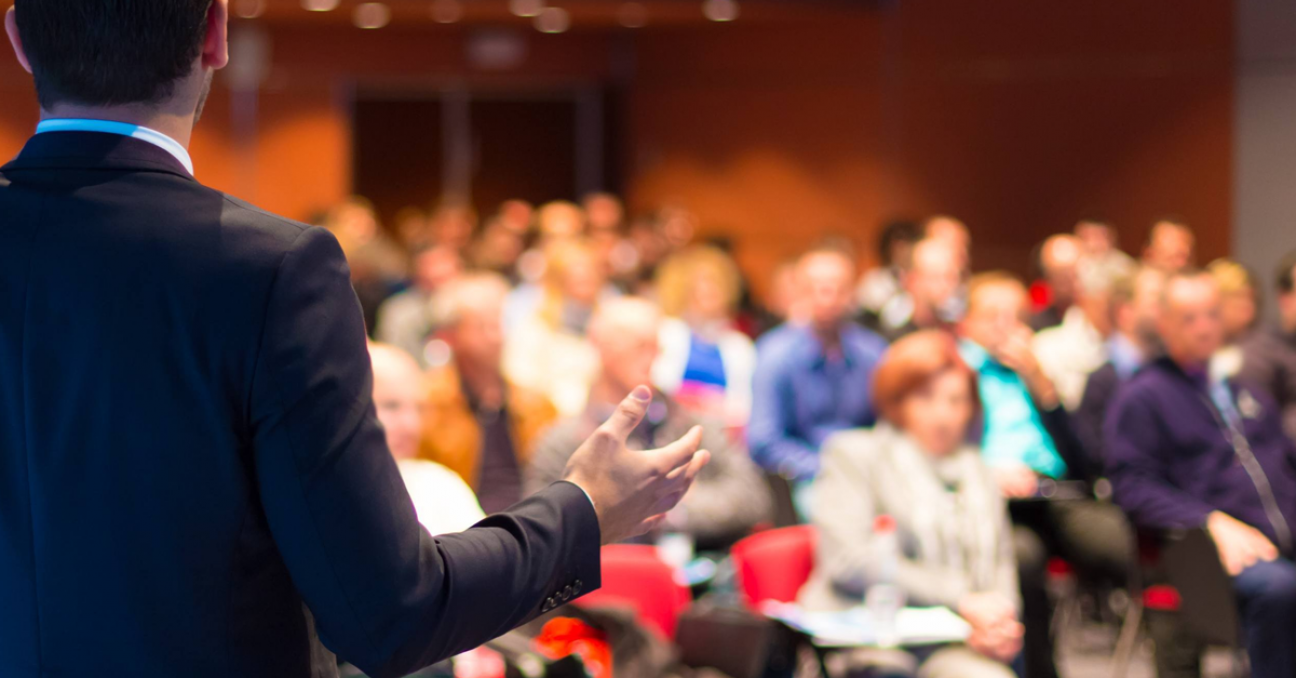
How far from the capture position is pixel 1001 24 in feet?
33.7

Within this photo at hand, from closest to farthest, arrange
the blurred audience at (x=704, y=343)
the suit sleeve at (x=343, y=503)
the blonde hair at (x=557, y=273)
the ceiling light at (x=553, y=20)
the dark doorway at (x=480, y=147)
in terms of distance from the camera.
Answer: the suit sleeve at (x=343, y=503)
the blurred audience at (x=704, y=343)
the blonde hair at (x=557, y=273)
the ceiling light at (x=553, y=20)
the dark doorway at (x=480, y=147)

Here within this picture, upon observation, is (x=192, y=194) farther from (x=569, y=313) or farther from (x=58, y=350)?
(x=569, y=313)

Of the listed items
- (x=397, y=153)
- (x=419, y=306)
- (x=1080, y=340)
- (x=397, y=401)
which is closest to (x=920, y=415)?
(x=397, y=401)

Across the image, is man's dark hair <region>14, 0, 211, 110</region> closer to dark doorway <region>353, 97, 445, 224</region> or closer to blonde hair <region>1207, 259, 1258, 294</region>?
blonde hair <region>1207, 259, 1258, 294</region>

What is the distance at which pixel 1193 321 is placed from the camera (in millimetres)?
4852

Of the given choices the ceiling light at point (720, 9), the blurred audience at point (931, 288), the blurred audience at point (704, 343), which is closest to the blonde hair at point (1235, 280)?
the blurred audience at point (931, 288)

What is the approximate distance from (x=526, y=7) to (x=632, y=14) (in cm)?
Answer: 108

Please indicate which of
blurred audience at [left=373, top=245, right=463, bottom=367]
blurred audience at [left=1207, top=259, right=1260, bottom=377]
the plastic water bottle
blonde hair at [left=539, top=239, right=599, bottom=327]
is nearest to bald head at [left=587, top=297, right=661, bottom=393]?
the plastic water bottle

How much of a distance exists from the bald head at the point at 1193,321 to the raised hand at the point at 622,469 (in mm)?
4148

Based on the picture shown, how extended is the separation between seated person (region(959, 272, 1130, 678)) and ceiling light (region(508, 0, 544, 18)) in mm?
5850

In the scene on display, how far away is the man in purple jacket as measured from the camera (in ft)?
14.6

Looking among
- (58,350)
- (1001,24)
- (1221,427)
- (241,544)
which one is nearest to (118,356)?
(58,350)

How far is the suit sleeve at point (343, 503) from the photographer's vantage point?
975 millimetres

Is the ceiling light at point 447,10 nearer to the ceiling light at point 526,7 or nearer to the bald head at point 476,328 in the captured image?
the ceiling light at point 526,7
